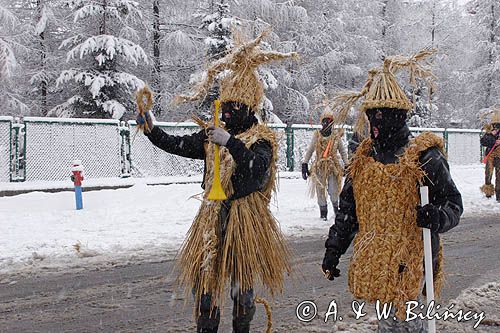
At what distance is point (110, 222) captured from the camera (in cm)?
1012

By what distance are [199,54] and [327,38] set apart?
699 centimetres

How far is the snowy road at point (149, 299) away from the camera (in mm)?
4828

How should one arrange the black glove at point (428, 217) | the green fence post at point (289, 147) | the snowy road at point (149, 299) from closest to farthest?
the black glove at point (428, 217) → the snowy road at point (149, 299) → the green fence post at point (289, 147)

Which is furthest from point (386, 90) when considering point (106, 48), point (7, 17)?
point (7, 17)

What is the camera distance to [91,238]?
28.5 feet

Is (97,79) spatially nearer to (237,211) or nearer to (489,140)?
(489,140)

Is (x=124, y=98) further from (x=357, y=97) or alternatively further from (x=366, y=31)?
(x=357, y=97)

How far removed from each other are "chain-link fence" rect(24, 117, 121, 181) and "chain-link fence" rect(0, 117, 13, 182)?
40 centimetres

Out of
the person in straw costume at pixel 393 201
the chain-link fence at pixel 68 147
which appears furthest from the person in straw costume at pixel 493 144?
the person in straw costume at pixel 393 201

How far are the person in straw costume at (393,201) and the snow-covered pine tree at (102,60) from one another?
51.3 ft

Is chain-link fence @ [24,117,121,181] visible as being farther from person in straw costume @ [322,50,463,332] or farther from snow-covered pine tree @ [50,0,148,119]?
person in straw costume @ [322,50,463,332]

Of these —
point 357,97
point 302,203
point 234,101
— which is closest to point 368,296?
point 357,97

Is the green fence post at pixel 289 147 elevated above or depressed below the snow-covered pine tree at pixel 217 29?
below

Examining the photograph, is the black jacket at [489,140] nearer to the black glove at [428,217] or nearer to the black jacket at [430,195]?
the black jacket at [430,195]
